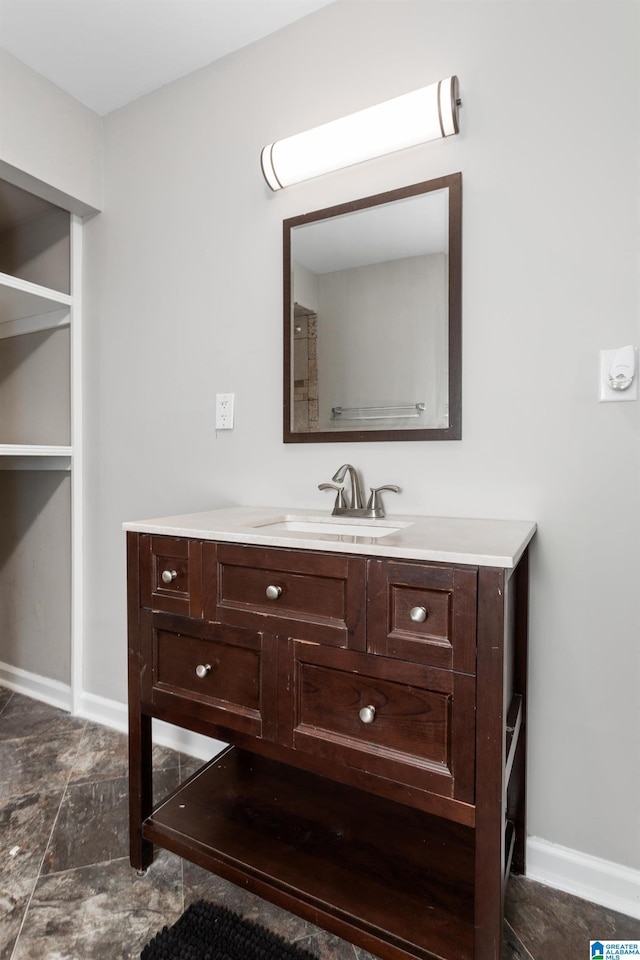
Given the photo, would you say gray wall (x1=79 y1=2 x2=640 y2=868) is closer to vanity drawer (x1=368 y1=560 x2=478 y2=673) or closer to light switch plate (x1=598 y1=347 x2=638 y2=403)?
light switch plate (x1=598 y1=347 x2=638 y2=403)

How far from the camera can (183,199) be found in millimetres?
1851

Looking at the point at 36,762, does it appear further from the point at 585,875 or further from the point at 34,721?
the point at 585,875

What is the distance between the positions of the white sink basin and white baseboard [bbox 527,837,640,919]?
88 cm

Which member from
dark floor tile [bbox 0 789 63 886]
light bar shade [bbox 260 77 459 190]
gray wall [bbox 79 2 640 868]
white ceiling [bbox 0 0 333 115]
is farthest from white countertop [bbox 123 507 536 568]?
white ceiling [bbox 0 0 333 115]

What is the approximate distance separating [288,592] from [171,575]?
32 centimetres

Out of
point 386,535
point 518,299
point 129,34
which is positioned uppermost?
point 129,34

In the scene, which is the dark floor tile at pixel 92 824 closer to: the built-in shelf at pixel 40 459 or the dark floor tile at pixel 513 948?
the dark floor tile at pixel 513 948

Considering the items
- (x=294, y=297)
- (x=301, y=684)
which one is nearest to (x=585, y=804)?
(x=301, y=684)

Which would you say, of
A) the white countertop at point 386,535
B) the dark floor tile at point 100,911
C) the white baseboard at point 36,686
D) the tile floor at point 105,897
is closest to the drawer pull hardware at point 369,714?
the white countertop at point 386,535

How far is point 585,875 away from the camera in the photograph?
1.26 metres

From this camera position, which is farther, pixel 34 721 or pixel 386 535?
pixel 34 721

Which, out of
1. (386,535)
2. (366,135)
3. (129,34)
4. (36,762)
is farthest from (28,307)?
(386,535)

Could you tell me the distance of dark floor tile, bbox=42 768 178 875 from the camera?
136 centimetres

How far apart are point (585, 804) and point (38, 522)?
2.24 meters
